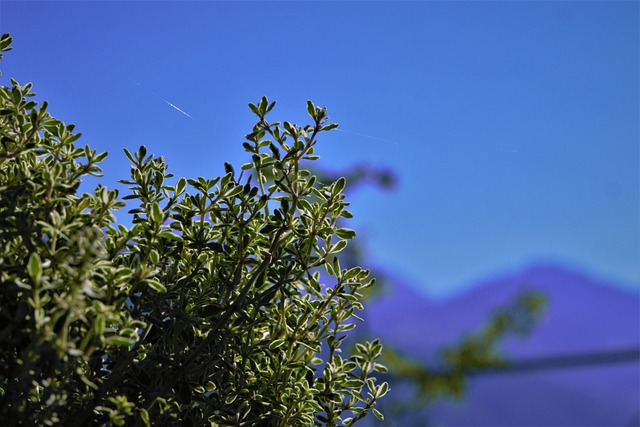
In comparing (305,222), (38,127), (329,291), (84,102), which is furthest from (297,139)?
(84,102)

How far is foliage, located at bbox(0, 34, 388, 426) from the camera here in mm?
824

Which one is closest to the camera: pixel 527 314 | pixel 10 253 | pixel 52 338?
pixel 52 338

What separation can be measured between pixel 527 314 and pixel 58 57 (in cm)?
372

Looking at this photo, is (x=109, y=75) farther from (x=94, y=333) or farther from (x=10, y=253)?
(x=94, y=333)

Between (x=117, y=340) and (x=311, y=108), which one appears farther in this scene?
(x=311, y=108)

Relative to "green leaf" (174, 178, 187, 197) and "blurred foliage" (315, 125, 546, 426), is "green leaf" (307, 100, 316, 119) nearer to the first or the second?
"green leaf" (174, 178, 187, 197)

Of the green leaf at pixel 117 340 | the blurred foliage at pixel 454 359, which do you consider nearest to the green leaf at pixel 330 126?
the green leaf at pixel 117 340

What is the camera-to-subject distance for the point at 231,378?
98 centimetres

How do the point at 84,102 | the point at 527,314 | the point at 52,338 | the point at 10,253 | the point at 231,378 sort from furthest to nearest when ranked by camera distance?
the point at 527,314 → the point at 84,102 → the point at 231,378 → the point at 10,253 → the point at 52,338

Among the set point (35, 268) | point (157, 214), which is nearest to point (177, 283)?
point (157, 214)

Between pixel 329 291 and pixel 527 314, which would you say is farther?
pixel 527 314

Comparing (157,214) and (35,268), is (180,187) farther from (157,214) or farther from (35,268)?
(35,268)

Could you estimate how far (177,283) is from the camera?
948mm

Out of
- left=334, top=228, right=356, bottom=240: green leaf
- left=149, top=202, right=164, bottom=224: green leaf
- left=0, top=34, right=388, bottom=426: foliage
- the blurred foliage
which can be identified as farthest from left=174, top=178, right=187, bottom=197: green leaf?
the blurred foliage
